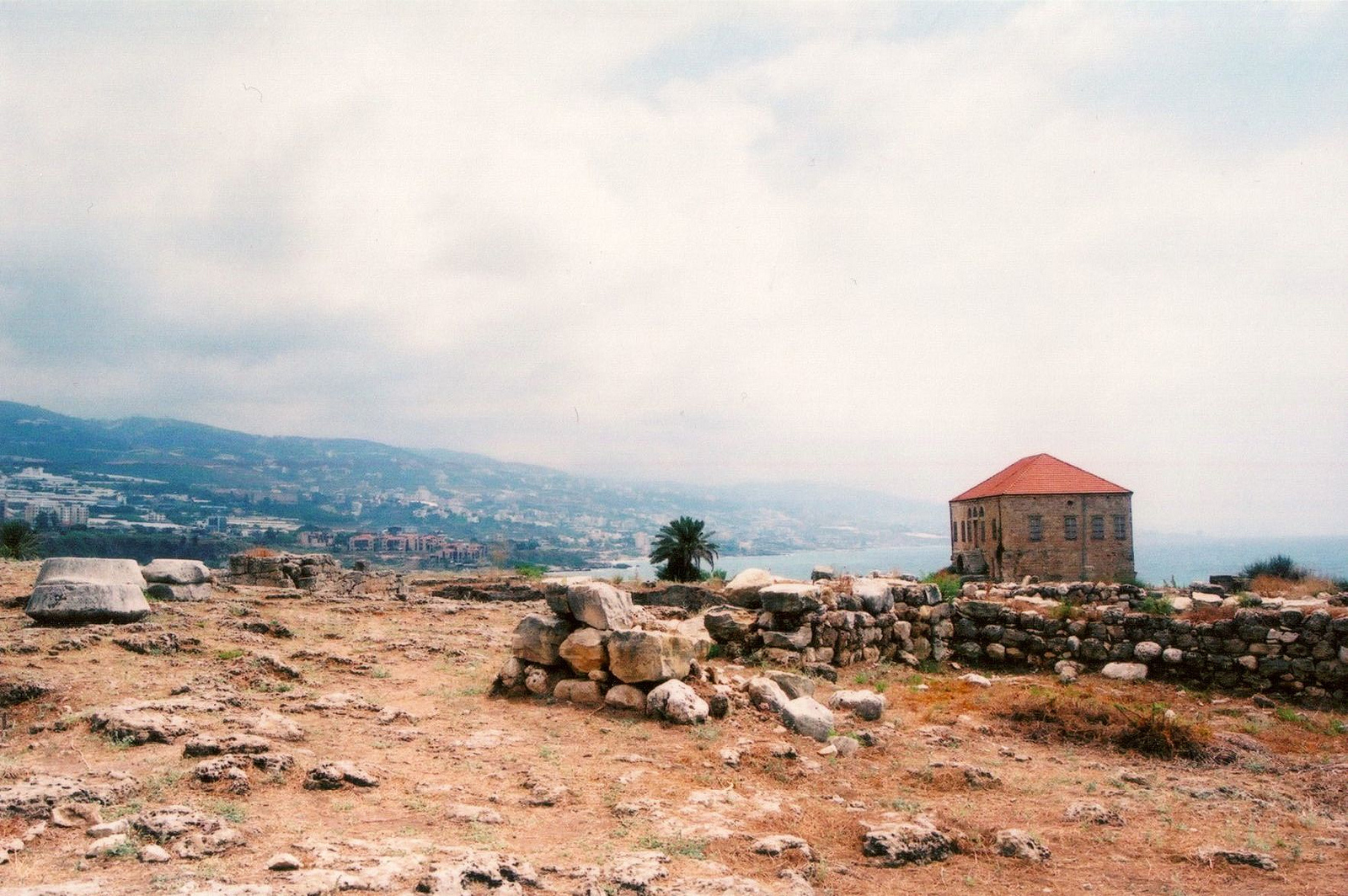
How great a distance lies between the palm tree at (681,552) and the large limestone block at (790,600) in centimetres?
2114

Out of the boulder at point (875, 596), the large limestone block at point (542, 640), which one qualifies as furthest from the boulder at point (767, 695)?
the boulder at point (875, 596)

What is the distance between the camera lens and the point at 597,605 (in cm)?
902

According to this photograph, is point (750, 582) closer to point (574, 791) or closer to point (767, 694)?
point (767, 694)

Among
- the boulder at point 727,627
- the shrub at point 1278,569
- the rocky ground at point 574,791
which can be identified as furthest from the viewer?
the shrub at point 1278,569

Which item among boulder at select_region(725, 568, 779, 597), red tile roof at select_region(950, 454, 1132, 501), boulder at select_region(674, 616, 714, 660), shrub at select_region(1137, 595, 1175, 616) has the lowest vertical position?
boulder at select_region(674, 616, 714, 660)

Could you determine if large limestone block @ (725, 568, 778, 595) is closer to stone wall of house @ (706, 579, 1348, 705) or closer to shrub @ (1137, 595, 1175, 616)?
stone wall of house @ (706, 579, 1348, 705)

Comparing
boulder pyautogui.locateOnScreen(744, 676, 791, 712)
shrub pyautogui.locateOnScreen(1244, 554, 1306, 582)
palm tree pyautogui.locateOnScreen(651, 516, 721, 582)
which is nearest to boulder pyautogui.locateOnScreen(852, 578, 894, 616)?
boulder pyautogui.locateOnScreen(744, 676, 791, 712)

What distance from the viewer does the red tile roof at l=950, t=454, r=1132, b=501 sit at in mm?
46250

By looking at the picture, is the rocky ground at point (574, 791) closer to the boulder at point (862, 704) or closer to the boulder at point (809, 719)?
the boulder at point (862, 704)

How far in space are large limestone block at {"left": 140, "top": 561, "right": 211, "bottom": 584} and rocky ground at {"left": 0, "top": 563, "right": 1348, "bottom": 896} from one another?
4.08 metres

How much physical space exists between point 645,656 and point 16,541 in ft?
94.0

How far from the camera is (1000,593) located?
609 inches

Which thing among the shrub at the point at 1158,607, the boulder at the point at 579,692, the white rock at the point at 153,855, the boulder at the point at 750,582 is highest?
the boulder at the point at 750,582

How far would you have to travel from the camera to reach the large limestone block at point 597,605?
9023 millimetres
